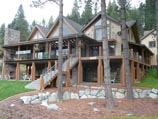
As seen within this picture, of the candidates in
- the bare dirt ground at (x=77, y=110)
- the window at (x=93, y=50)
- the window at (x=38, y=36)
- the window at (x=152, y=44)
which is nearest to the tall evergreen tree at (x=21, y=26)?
the window at (x=38, y=36)

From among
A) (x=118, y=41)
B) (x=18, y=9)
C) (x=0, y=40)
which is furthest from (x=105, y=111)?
(x=18, y=9)

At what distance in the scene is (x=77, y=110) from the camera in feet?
37.5

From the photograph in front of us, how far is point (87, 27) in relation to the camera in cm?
2564

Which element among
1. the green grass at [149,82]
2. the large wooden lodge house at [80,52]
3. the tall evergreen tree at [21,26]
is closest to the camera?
the green grass at [149,82]

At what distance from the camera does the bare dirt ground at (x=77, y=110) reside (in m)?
10.1

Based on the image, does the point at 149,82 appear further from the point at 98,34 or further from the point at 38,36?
the point at 38,36

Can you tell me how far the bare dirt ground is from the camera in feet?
33.3

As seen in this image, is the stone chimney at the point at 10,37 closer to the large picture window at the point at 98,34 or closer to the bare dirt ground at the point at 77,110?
the large picture window at the point at 98,34

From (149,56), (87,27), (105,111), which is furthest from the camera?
(149,56)

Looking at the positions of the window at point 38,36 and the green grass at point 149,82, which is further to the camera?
the window at point 38,36

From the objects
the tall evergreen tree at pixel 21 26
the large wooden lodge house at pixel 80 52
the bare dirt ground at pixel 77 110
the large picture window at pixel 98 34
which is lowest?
the bare dirt ground at pixel 77 110

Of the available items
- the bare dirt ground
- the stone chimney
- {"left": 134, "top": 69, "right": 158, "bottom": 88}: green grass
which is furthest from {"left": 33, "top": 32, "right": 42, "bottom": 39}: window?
the bare dirt ground

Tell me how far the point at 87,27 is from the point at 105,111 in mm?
15860

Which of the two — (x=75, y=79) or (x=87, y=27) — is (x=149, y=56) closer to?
(x=87, y=27)
